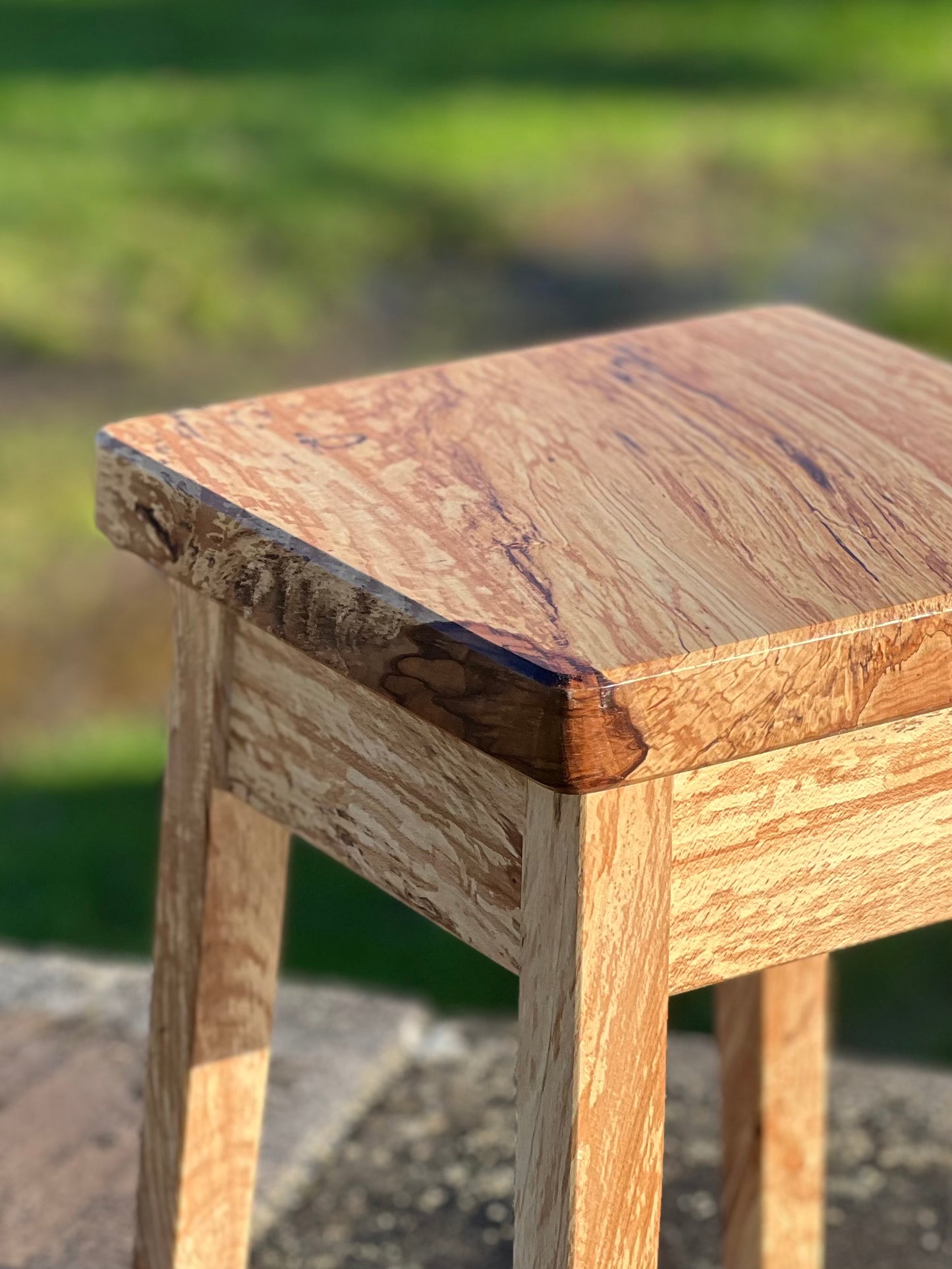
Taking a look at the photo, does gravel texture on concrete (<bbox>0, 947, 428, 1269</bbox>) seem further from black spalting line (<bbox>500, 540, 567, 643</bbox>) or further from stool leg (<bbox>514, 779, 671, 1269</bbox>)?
black spalting line (<bbox>500, 540, 567, 643</bbox>)

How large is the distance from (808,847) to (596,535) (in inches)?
6.3

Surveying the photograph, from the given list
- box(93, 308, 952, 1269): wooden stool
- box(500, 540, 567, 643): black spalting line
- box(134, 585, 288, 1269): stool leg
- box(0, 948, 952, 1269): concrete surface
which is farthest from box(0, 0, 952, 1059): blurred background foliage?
box(500, 540, 567, 643): black spalting line

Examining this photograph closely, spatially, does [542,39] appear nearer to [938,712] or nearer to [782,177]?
[782,177]

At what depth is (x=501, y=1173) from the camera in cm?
152

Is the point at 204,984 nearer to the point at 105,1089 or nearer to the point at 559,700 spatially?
the point at 559,700

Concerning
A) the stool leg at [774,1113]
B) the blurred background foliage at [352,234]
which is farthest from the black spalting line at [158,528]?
the blurred background foliage at [352,234]

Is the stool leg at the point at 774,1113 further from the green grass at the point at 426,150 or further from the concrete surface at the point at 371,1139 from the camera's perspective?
the green grass at the point at 426,150

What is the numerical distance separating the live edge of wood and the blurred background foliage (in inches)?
56.2

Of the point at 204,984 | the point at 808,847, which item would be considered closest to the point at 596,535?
the point at 808,847

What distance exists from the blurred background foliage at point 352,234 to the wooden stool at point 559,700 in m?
1.21

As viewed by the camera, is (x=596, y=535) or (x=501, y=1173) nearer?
(x=596, y=535)

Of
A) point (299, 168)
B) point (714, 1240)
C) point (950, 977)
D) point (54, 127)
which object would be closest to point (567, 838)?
point (714, 1240)

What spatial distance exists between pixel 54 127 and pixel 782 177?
2.05 meters

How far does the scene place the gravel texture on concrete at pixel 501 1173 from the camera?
1423 millimetres
